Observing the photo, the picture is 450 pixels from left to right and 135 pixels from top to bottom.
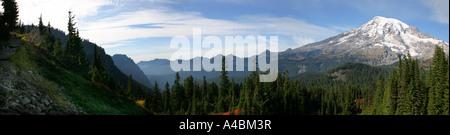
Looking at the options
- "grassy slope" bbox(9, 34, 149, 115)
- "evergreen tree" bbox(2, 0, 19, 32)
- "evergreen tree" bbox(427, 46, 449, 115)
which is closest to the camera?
"grassy slope" bbox(9, 34, 149, 115)

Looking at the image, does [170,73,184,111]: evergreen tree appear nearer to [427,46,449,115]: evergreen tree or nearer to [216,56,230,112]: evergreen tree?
[216,56,230,112]: evergreen tree

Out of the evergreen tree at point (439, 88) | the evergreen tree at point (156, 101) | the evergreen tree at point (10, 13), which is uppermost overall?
the evergreen tree at point (10, 13)

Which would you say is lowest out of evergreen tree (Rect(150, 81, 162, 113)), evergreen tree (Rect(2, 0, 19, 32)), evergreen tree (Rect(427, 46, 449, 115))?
evergreen tree (Rect(150, 81, 162, 113))

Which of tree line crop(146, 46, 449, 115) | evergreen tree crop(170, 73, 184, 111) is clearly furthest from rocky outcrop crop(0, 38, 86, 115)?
evergreen tree crop(170, 73, 184, 111)

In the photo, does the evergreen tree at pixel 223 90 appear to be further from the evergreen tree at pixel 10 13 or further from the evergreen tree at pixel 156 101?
the evergreen tree at pixel 10 13

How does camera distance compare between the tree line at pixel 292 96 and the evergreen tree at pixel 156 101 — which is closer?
the tree line at pixel 292 96

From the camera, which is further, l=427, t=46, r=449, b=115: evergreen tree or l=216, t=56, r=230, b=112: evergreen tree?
l=216, t=56, r=230, b=112: evergreen tree

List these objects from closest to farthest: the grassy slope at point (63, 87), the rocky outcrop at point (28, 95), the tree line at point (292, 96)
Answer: the rocky outcrop at point (28, 95) → the grassy slope at point (63, 87) → the tree line at point (292, 96)

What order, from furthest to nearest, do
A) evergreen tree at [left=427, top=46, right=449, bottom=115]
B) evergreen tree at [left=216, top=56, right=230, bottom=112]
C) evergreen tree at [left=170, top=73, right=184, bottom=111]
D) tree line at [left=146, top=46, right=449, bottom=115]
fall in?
evergreen tree at [left=170, top=73, right=184, bottom=111]
evergreen tree at [left=216, top=56, right=230, bottom=112]
tree line at [left=146, top=46, right=449, bottom=115]
evergreen tree at [left=427, top=46, right=449, bottom=115]

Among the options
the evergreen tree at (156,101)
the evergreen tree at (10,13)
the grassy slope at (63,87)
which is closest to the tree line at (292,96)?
the evergreen tree at (156,101)

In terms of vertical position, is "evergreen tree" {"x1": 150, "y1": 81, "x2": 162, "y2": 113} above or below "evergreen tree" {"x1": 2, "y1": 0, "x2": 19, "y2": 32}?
below

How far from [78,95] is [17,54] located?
911cm

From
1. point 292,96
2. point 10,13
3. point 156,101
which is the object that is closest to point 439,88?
point 292,96
